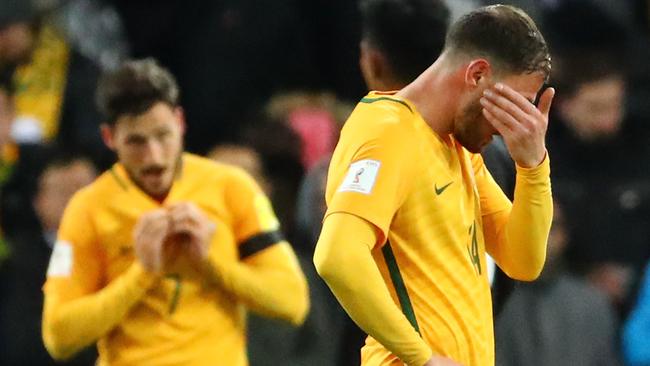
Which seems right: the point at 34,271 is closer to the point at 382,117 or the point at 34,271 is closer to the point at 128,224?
the point at 128,224

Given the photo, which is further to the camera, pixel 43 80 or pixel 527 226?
pixel 43 80

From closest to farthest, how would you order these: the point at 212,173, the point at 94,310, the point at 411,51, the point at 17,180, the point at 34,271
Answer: the point at 411,51 < the point at 94,310 < the point at 212,173 < the point at 34,271 < the point at 17,180

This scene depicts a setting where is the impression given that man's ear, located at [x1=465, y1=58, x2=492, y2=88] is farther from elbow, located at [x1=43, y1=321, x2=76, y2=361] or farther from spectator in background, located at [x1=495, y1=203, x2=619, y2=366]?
spectator in background, located at [x1=495, y1=203, x2=619, y2=366]

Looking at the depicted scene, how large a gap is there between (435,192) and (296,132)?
3.54 meters

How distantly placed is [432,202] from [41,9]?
4.01 metres

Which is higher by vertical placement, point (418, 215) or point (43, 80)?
point (418, 215)

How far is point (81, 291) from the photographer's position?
5.20 metres

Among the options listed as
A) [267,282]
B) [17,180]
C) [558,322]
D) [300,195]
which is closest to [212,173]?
[267,282]

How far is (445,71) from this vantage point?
154 inches

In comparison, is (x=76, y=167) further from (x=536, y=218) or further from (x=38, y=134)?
(x=536, y=218)

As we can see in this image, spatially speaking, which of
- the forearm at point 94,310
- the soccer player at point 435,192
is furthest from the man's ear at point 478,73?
the forearm at point 94,310

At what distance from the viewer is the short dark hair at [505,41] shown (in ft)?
12.6

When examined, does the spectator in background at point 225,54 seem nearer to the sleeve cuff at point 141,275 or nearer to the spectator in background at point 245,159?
the spectator in background at point 245,159

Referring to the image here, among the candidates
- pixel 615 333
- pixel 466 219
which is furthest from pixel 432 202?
pixel 615 333
